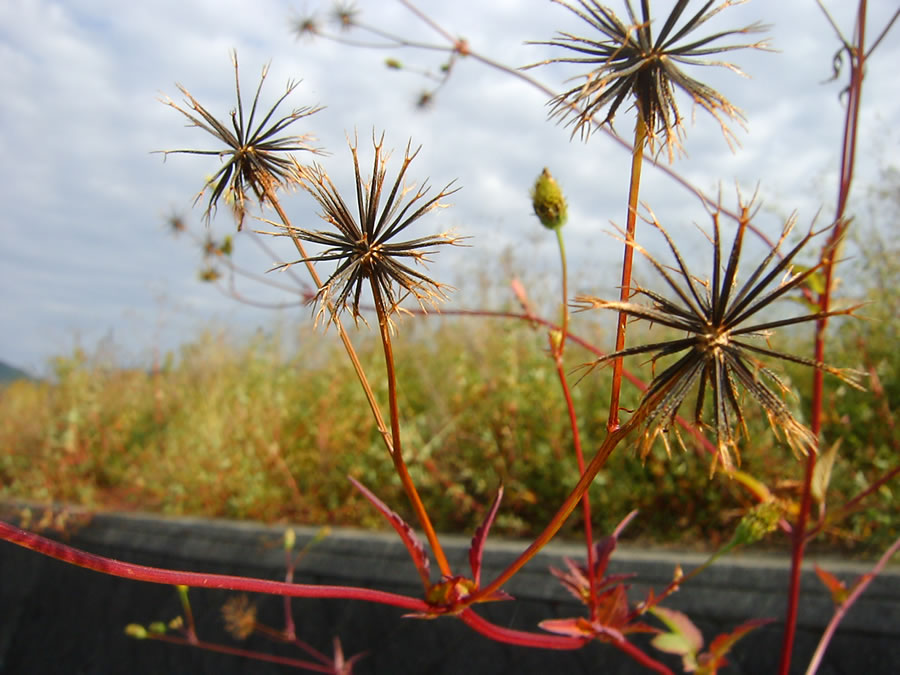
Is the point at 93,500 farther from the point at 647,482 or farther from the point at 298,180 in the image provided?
the point at 298,180

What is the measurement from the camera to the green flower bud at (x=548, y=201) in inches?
40.9

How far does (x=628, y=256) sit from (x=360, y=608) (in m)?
2.50

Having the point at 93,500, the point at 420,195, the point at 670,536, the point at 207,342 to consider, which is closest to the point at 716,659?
the point at 420,195

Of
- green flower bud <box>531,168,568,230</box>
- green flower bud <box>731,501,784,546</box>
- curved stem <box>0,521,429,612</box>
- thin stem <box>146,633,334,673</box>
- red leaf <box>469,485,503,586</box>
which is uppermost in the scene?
green flower bud <box>531,168,568,230</box>

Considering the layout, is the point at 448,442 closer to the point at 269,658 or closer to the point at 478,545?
the point at 269,658

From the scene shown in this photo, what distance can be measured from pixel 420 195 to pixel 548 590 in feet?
6.38

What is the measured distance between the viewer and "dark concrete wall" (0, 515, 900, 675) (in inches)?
74.6

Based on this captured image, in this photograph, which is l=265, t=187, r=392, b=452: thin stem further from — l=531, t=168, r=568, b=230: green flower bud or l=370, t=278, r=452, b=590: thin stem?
l=531, t=168, r=568, b=230: green flower bud

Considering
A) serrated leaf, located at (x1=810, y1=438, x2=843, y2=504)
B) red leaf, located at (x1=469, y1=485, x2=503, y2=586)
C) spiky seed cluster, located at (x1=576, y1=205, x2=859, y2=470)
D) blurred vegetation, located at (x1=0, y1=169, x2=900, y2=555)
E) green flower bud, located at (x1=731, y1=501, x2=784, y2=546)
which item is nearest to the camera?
spiky seed cluster, located at (x1=576, y1=205, x2=859, y2=470)

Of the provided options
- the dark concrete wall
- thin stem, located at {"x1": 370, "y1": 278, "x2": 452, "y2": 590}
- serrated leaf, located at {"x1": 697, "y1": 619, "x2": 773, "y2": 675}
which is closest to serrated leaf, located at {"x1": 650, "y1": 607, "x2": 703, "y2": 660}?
serrated leaf, located at {"x1": 697, "y1": 619, "x2": 773, "y2": 675}

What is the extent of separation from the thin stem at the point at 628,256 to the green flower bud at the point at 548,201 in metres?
0.42

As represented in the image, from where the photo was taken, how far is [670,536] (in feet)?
8.89

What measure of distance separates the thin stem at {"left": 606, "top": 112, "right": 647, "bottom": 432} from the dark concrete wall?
1.65 metres

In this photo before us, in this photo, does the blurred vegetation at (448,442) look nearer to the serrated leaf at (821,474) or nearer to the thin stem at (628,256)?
the serrated leaf at (821,474)
